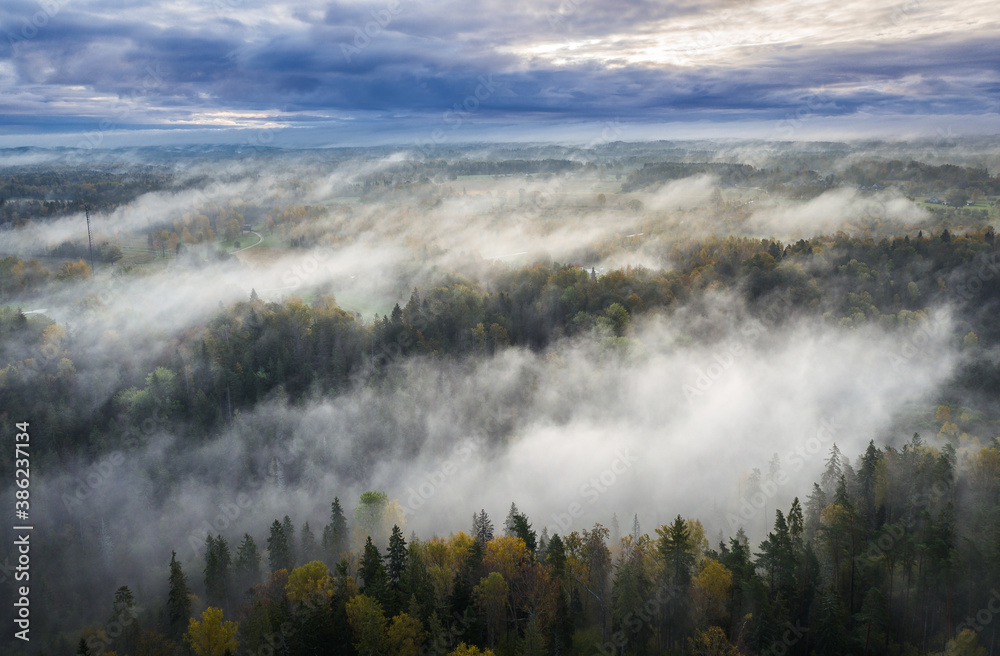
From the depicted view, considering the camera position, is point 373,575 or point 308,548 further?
point 308,548

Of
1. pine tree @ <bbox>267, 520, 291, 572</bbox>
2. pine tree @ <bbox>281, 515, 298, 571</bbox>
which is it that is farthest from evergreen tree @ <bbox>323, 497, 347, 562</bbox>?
pine tree @ <bbox>267, 520, 291, 572</bbox>

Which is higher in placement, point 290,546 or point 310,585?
point 310,585

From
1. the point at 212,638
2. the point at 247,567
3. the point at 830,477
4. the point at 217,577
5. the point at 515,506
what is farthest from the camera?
the point at 515,506

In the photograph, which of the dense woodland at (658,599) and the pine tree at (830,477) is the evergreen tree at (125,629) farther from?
the pine tree at (830,477)

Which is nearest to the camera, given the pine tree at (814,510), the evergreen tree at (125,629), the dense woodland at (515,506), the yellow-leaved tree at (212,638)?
the dense woodland at (515,506)

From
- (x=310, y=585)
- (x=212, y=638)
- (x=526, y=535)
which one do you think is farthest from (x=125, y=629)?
(x=526, y=535)

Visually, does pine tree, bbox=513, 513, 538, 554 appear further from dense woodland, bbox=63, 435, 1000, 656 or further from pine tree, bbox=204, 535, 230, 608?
pine tree, bbox=204, 535, 230, 608

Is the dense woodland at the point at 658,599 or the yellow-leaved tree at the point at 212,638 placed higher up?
the dense woodland at the point at 658,599

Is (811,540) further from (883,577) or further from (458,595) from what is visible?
(458,595)

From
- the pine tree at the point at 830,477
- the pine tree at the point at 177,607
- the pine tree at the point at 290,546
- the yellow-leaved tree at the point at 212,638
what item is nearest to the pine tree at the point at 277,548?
→ the pine tree at the point at 290,546

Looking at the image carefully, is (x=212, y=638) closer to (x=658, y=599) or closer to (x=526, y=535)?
(x=526, y=535)

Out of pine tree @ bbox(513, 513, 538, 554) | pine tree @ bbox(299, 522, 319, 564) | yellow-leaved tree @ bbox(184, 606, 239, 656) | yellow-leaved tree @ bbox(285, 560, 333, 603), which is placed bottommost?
pine tree @ bbox(299, 522, 319, 564)

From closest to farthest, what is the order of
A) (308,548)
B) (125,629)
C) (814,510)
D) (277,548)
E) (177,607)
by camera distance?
(125,629) < (177,607) < (814,510) < (277,548) < (308,548)
